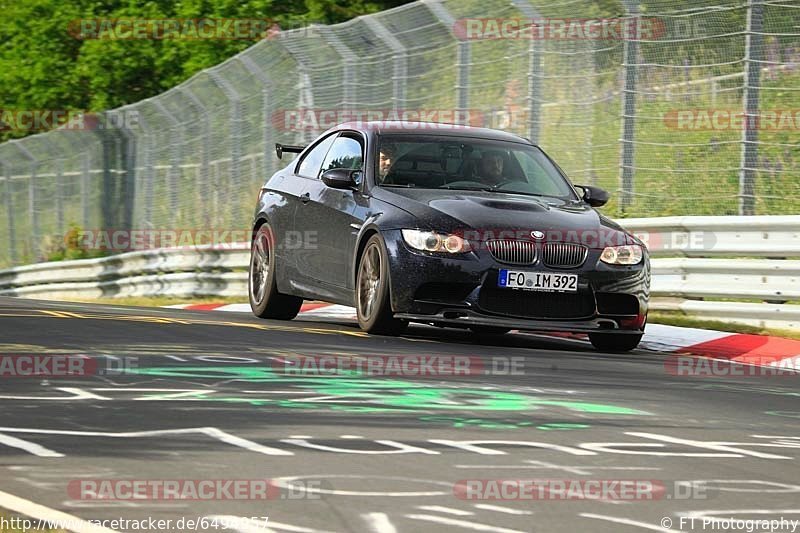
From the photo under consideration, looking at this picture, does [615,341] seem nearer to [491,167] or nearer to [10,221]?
[491,167]

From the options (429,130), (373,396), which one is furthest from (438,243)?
(373,396)

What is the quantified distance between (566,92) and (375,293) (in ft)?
18.7

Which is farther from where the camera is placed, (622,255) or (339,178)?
(339,178)

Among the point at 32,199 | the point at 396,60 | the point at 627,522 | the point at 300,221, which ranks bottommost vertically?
the point at 627,522

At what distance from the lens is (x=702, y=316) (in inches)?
547

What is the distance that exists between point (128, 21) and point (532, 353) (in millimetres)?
29608

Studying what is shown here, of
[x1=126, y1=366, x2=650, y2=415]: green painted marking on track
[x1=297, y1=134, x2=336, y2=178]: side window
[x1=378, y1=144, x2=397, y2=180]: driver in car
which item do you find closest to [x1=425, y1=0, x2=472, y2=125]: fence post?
[x1=297, y1=134, x2=336, y2=178]: side window

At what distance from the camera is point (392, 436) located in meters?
6.96

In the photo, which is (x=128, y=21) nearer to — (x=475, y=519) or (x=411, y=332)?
(x=411, y=332)

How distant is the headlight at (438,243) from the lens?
11.0 m

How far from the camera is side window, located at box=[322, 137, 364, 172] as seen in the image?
12.7 metres

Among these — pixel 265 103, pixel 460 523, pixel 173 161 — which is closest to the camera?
pixel 460 523

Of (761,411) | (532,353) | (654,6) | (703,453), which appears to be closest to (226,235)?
(654,6)

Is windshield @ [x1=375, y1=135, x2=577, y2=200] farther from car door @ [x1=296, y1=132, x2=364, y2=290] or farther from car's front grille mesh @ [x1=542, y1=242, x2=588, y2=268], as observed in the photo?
car's front grille mesh @ [x1=542, y1=242, x2=588, y2=268]
